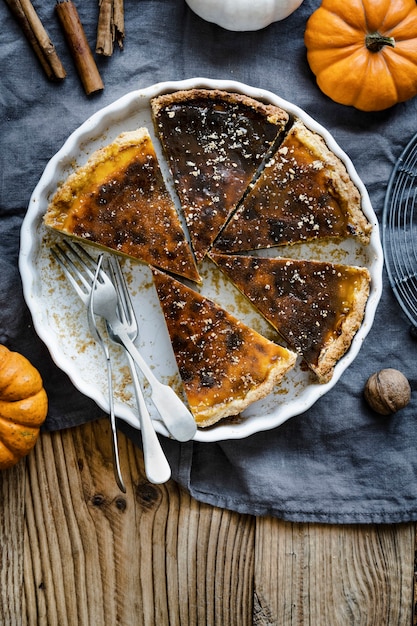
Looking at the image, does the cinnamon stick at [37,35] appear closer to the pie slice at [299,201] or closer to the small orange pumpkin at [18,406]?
the pie slice at [299,201]

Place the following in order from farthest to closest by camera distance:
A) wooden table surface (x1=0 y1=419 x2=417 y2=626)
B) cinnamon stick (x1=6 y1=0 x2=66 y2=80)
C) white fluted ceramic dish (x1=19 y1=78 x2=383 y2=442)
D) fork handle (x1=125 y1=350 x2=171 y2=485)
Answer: wooden table surface (x1=0 y1=419 x2=417 y2=626), cinnamon stick (x1=6 y1=0 x2=66 y2=80), white fluted ceramic dish (x1=19 y1=78 x2=383 y2=442), fork handle (x1=125 y1=350 x2=171 y2=485)

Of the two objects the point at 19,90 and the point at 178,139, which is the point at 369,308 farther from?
the point at 19,90

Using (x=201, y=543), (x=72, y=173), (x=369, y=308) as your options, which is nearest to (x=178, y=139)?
(x=72, y=173)

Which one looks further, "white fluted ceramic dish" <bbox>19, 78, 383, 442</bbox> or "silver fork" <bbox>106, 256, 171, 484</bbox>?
"white fluted ceramic dish" <bbox>19, 78, 383, 442</bbox>

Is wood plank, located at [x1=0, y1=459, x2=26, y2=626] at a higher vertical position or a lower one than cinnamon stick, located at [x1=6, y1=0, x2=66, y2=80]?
lower

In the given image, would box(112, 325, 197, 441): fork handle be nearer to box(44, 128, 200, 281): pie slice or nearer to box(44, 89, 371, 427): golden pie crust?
box(44, 89, 371, 427): golden pie crust

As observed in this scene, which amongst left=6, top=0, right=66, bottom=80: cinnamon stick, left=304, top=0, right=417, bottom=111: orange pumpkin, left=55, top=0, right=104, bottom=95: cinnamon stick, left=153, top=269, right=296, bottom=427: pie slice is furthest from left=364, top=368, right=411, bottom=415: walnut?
left=6, top=0, right=66, bottom=80: cinnamon stick

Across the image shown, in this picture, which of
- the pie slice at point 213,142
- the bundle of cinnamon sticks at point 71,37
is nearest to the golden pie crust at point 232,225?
the pie slice at point 213,142
